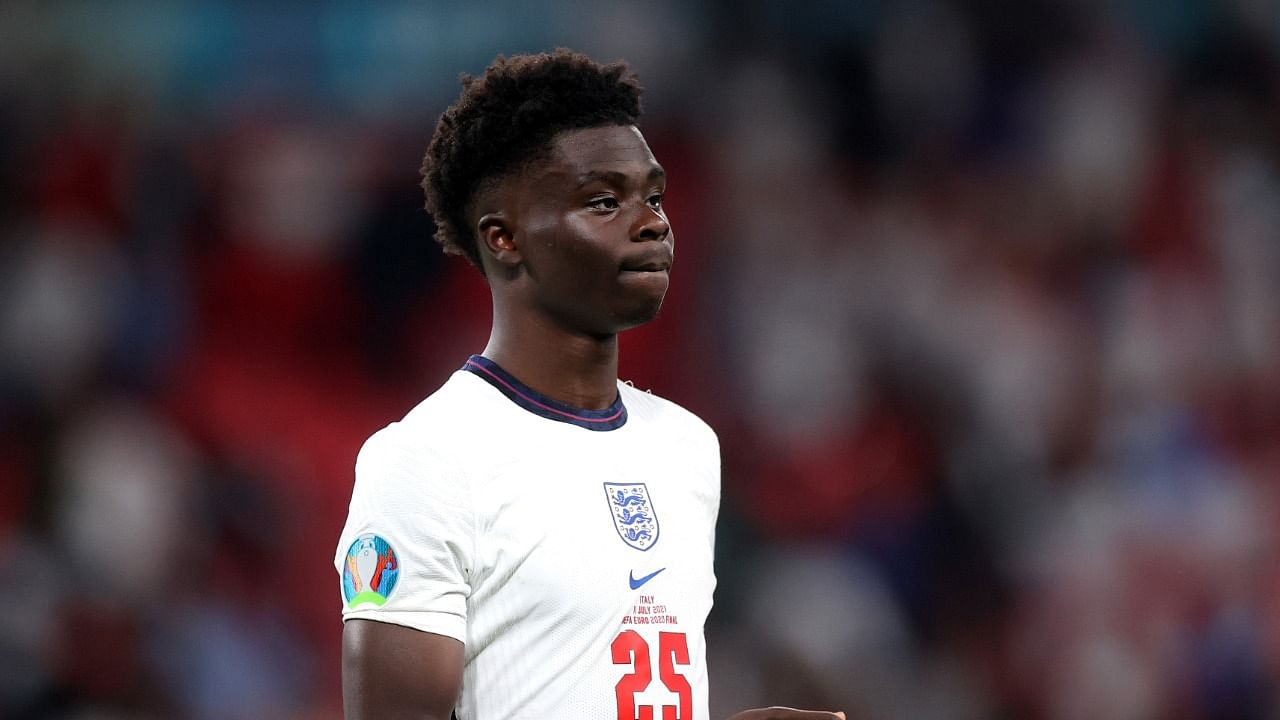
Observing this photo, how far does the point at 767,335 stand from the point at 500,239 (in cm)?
384

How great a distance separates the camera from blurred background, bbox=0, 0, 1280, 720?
5.54 meters

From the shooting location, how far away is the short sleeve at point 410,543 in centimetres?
224

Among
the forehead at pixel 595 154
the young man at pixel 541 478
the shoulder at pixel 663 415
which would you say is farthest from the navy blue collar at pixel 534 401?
the forehead at pixel 595 154

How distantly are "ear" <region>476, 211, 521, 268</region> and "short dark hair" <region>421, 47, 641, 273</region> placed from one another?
69mm

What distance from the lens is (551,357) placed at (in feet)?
8.34

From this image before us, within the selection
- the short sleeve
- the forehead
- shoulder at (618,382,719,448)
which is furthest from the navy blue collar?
the forehead

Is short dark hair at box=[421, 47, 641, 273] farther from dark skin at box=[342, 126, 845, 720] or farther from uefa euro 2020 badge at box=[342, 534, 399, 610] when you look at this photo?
uefa euro 2020 badge at box=[342, 534, 399, 610]

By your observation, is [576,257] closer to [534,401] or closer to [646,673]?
[534,401]

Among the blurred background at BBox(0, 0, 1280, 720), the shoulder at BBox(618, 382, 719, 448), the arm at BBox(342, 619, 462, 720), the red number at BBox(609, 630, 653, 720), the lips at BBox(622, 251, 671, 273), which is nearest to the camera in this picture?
the arm at BBox(342, 619, 462, 720)

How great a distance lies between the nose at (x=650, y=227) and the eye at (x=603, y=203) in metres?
0.05

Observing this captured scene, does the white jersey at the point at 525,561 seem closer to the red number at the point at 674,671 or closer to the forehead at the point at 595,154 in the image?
the red number at the point at 674,671

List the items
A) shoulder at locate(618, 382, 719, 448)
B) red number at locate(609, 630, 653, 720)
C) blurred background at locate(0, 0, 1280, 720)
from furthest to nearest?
blurred background at locate(0, 0, 1280, 720) → shoulder at locate(618, 382, 719, 448) → red number at locate(609, 630, 653, 720)

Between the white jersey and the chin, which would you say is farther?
the chin

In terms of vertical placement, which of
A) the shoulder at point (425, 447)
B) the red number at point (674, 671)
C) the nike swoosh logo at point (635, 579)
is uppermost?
the shoulder at point (425, 447)
